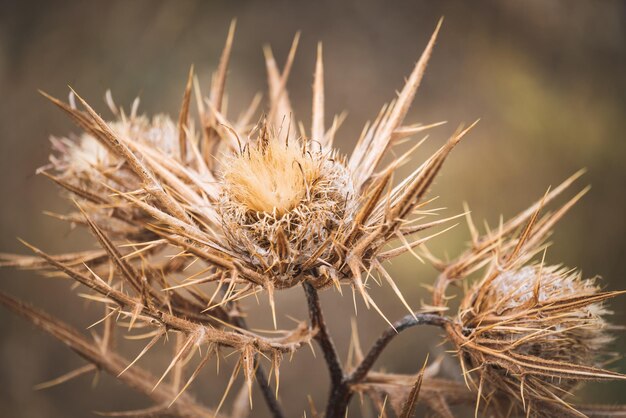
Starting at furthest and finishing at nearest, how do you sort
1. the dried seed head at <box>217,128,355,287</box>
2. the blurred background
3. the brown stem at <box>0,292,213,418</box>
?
the blurred background
the brown stem at <box>0,292,213,418</box>
the dried seed head at <box>217,128,355,287</box>

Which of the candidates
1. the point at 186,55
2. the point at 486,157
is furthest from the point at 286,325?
the point at 186,55

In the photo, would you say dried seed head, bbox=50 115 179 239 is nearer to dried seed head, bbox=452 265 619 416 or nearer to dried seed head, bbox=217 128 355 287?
dried seed head, bbox=217 128 355 287

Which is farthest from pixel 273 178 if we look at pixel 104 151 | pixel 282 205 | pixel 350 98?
pixel 350 98

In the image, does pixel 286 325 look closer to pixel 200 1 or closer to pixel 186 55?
pixel 186 55


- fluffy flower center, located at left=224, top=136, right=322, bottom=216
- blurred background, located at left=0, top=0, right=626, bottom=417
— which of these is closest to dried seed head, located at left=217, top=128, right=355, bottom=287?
fluffy flower center, located at left=224, top=136, right=322, bottom=216

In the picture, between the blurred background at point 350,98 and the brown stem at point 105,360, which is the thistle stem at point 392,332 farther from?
the blurred background at point 350,98

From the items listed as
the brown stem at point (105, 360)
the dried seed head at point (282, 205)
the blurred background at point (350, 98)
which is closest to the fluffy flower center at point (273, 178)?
the dried seed head at point (282, 205)
